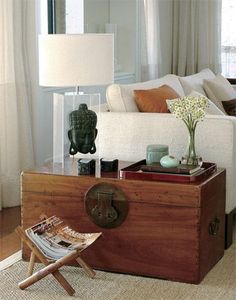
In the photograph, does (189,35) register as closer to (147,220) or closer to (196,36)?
(196,36)

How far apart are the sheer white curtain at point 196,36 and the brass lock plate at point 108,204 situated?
4333 mm

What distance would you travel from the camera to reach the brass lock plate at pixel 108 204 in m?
3.24

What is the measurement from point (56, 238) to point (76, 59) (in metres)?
0.91

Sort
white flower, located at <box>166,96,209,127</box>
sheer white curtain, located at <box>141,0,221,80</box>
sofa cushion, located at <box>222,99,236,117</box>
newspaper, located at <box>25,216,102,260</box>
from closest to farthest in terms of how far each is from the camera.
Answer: newspaper, located at <box>25,216,102,260</box>
white flower, located at <box>166,96,209,127</box>
sofa cushion, located at <box>222,99,236,117</box>
sheer white curtain, located at <box>141,0,221,80</box>

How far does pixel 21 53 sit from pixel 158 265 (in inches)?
82.4

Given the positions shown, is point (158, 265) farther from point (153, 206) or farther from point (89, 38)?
point (89, 38)

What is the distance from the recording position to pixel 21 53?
4.66 meters

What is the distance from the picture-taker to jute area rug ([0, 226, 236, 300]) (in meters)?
3.00

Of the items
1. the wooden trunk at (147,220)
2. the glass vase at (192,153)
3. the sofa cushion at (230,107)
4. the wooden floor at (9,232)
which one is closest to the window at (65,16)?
the sofa cushion at (230,107)

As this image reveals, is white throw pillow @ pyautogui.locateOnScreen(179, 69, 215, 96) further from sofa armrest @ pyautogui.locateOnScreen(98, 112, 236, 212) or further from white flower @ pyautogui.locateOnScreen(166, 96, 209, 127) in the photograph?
white flower @ pyautogui.locateOnScreen(166, 96, 209, 127)

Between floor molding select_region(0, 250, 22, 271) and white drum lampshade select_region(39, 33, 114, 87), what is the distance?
3.08ft

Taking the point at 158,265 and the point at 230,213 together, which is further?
the point at 230,213

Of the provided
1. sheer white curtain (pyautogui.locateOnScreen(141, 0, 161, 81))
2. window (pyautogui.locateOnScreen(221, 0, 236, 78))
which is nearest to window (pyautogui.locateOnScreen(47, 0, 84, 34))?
sheer white curtain (pyautogui.locateOnScreen(141, 0, 161, 81))

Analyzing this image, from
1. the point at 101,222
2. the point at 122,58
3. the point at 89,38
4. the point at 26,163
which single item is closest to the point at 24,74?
the point at 26,163
